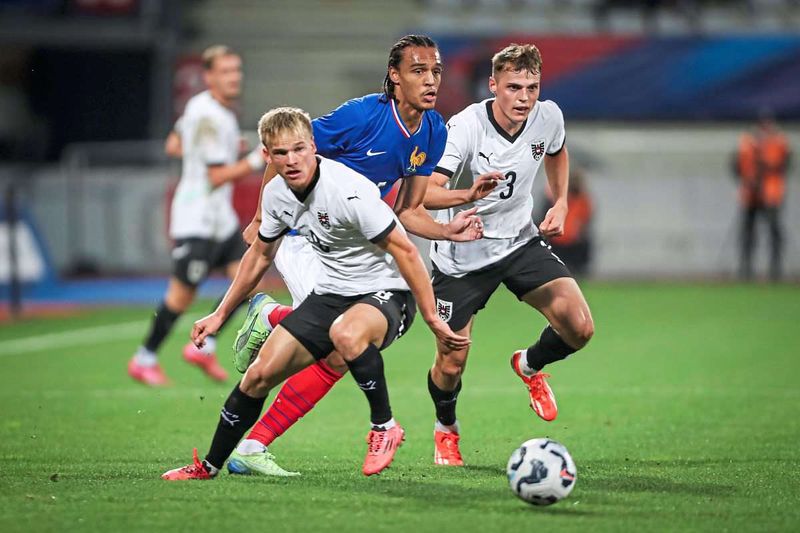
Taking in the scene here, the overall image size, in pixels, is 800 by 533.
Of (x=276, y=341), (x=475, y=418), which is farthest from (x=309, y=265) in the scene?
(x=475, y=418)

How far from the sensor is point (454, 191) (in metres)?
7.00

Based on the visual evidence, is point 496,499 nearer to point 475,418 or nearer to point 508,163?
point 508,163

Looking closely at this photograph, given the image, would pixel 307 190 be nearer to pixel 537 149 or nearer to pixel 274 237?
pixel 274 237

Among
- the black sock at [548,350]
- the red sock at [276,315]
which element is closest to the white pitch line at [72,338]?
the red sock at [276,315]

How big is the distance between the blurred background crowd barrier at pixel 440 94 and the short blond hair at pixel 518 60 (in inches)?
547

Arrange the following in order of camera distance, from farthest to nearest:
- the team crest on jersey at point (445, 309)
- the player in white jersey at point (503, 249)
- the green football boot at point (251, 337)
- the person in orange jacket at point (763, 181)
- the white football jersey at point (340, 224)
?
1. the person in orange jacket at point (763, 181)
2. the team crest on jersey at point (445, 309)
3. the player in white jersey at point (503, 249)
4. the green football boot at point (251, 337)
5. the white football jersey at point (340, 224)

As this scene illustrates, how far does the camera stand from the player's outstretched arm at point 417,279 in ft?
20.4

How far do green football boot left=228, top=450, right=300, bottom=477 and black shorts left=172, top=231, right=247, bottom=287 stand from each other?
397cm

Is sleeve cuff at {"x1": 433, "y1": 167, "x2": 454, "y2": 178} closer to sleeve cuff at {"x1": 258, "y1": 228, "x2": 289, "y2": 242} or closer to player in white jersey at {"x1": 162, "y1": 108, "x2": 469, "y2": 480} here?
player in white jersey at {"x1": 162, "y1": 108, "x2": 469, "y2": 480}

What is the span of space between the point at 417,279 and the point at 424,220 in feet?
2.04

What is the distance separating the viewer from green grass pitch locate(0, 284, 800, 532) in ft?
18.8

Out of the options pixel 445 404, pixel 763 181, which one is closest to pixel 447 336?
pixel 445 404

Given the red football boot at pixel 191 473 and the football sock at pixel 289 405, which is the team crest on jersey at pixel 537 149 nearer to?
the football sock at pixel 289 405

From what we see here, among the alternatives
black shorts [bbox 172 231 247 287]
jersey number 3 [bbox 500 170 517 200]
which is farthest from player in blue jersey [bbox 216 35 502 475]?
black shorts [bbox 172 231 247 287]
